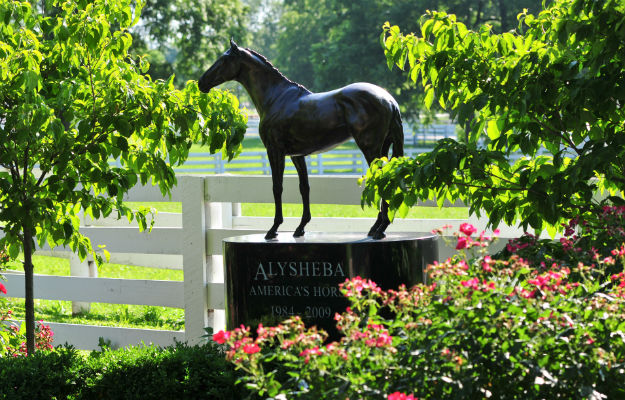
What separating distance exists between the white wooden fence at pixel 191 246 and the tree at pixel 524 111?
60.3 inches

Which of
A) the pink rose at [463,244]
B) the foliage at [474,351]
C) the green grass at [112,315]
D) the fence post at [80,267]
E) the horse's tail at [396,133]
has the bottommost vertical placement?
the green grass at [112,315]

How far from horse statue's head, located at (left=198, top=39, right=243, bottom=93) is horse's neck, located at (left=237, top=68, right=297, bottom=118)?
3.4 inches

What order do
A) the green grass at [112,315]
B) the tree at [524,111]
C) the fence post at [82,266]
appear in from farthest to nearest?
the green grass at [112,315] → the fence post at [82,266] → the tree at [524,111]

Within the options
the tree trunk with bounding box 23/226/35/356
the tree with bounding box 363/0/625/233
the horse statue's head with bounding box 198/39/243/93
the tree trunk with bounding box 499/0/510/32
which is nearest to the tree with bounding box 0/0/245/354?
the tree trunk with bounding box 23/226/35/356

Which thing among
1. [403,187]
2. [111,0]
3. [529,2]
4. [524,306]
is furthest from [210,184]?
[529,2]

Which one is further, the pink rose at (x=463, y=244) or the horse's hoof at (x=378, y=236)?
the horse's hoof at (x=378, y=236)

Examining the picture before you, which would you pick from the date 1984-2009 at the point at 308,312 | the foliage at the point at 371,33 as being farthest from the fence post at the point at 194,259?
the foliage at the point at 371,33

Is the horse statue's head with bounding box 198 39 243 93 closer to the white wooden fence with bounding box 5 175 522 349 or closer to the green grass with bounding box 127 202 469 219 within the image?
the white wooden fence with bounding box 5 175 522 349

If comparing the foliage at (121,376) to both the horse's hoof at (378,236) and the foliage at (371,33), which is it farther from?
the foliage at (371,33)

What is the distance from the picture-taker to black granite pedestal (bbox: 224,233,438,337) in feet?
18.2

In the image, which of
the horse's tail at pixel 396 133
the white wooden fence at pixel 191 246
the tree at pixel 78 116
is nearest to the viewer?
the tree at pixel 78 116

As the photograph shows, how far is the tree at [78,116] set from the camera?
5.46 m

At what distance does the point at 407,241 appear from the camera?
18.7 ft

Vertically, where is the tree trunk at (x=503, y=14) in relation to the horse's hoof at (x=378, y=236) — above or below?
above
